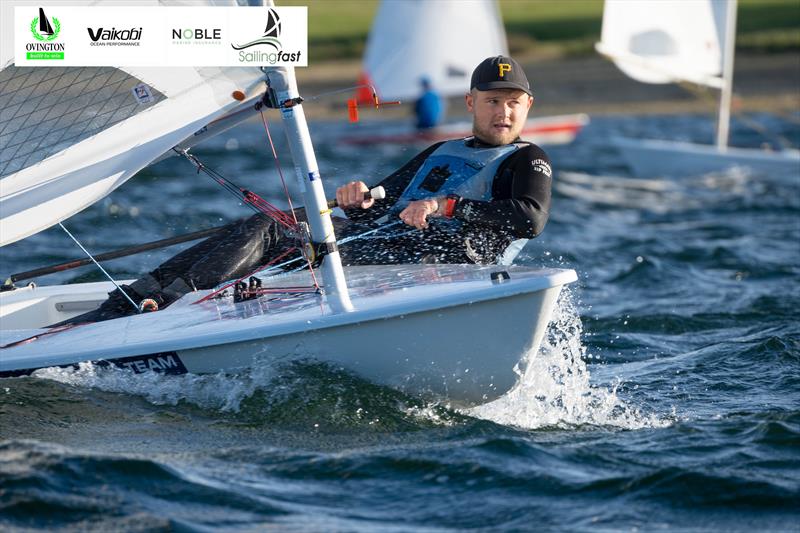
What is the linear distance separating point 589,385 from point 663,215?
20.2 ft

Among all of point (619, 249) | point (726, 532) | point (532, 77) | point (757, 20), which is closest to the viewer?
point (726, 532)

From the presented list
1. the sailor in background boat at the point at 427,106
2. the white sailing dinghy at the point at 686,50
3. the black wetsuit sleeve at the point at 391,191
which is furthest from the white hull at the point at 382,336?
the sailor in background boat at the point at 427,106

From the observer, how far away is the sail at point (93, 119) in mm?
4367

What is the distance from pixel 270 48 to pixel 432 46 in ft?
37.3

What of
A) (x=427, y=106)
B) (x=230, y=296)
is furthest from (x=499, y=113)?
(x=427, y=106)

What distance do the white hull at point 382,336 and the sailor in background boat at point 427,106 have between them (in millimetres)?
10886

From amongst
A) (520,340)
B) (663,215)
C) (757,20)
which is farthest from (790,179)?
(757,20)

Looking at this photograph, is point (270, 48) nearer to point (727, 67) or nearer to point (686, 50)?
point (686, 50)

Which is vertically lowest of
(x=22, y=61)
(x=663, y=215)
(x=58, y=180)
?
(x=663, y=215)

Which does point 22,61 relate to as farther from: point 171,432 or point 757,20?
point 757,20

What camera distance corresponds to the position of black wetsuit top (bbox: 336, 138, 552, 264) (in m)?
4.22

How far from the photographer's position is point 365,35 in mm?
34156

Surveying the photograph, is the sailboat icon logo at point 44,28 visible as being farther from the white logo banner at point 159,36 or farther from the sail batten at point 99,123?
the sail batten at point 99,123

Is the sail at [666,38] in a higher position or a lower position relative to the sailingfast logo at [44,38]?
lower
